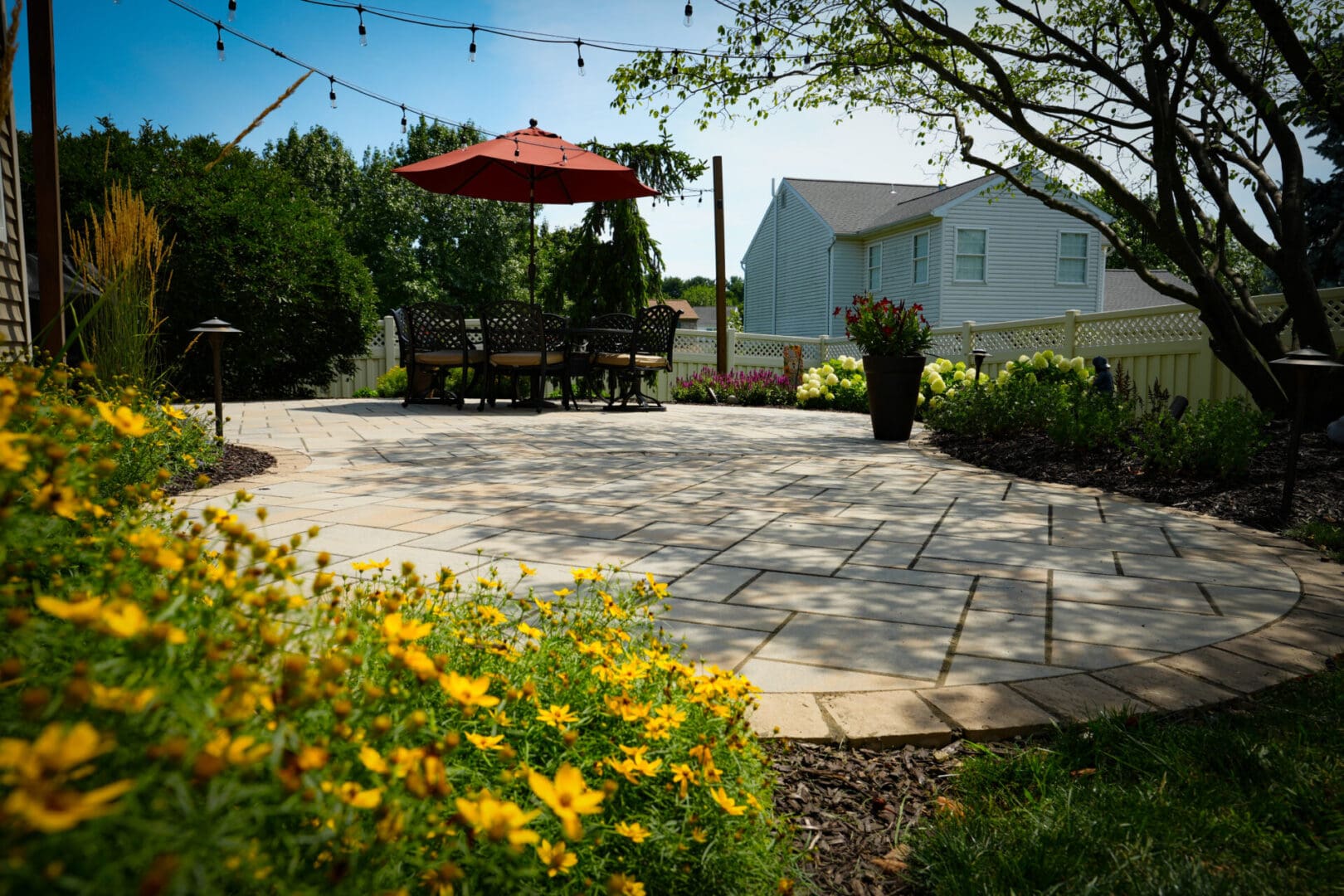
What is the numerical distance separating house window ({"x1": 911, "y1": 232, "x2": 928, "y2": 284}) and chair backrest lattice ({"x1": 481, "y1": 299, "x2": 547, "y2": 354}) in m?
12.7

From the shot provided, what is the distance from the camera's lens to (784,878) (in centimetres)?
116

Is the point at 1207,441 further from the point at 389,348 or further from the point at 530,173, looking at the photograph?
the point at 389,348

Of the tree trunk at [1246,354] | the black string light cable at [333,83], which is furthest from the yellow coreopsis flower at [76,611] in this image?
the tree trunk at [1246,354]

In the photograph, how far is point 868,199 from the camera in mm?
21969

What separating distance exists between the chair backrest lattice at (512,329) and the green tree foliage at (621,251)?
196 inches

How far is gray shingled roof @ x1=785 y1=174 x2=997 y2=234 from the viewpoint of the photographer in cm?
1891

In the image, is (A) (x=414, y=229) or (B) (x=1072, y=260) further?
(A) (x=414, y=229)

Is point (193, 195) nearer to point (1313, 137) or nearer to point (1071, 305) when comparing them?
point (1071, 305)

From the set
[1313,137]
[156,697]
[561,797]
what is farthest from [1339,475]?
[1313,137]

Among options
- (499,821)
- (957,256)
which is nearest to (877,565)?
(499,821)

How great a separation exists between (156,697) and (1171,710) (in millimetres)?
1918

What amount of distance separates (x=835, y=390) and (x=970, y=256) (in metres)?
8.80

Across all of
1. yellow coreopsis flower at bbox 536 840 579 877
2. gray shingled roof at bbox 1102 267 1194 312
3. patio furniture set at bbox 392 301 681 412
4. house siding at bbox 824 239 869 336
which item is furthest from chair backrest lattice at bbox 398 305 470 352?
gray shingled roof at bbox 1102 267 1194 312

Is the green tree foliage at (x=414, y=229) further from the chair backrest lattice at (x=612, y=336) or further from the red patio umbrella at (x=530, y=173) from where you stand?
the chair backrest lattice at (x=612, y=336)
